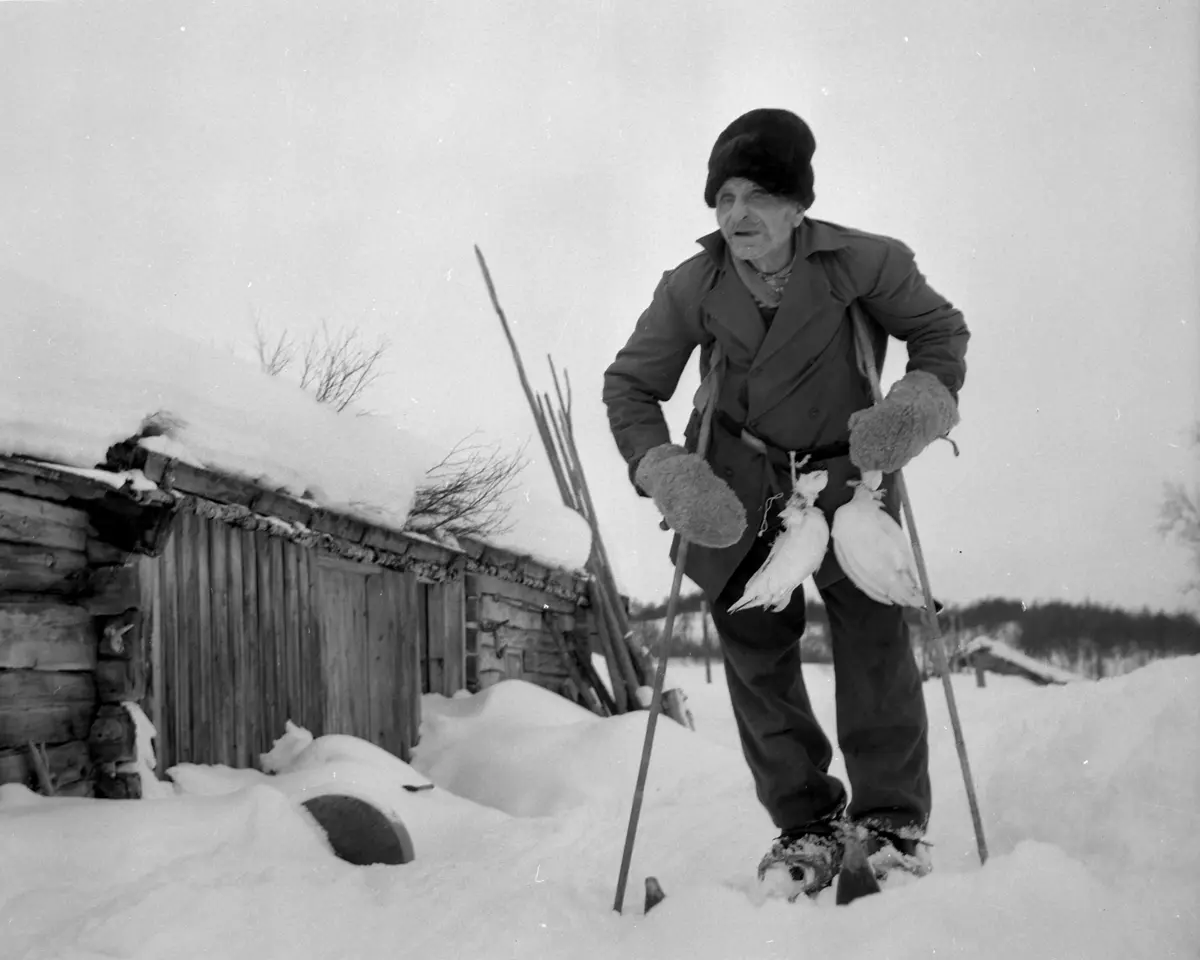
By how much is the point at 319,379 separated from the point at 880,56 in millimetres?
8135

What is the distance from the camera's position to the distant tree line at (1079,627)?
3732mm

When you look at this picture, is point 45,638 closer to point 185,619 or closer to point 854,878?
point 185,619

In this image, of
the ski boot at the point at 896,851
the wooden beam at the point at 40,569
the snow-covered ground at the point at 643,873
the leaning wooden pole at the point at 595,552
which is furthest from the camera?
the leaning wooden pole at the point at 595,552

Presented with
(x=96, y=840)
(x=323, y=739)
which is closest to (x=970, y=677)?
(x=323, y=739)

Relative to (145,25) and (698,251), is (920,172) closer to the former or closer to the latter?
(698,251)

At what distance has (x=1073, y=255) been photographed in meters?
2.97

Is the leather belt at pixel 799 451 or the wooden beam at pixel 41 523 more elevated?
the leather belt at pixel 799 451

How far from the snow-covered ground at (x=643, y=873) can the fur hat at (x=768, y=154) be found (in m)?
1.39

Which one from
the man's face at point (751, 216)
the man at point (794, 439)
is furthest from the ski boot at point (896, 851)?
the man's face at point (751, 216)

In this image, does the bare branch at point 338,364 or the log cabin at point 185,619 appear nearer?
the log cabin at point 185,619

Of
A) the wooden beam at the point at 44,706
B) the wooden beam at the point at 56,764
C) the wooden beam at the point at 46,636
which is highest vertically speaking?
the wooden beam at the point at 46,636

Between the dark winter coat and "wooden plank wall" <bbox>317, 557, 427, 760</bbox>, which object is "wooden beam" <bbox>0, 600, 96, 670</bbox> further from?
the dark winter coat

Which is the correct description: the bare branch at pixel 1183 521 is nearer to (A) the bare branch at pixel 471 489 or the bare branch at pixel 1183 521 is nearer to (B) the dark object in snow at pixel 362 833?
(B) the dark object in snow at pixel 362 833

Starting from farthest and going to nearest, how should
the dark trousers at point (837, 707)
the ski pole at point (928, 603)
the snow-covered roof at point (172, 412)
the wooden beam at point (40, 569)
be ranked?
the wooden beam at point (40, 569)
the snow-covered roof at point (172, 412)
the dark trousers at point (837, 707)
the ski pole at point (928, 603)
